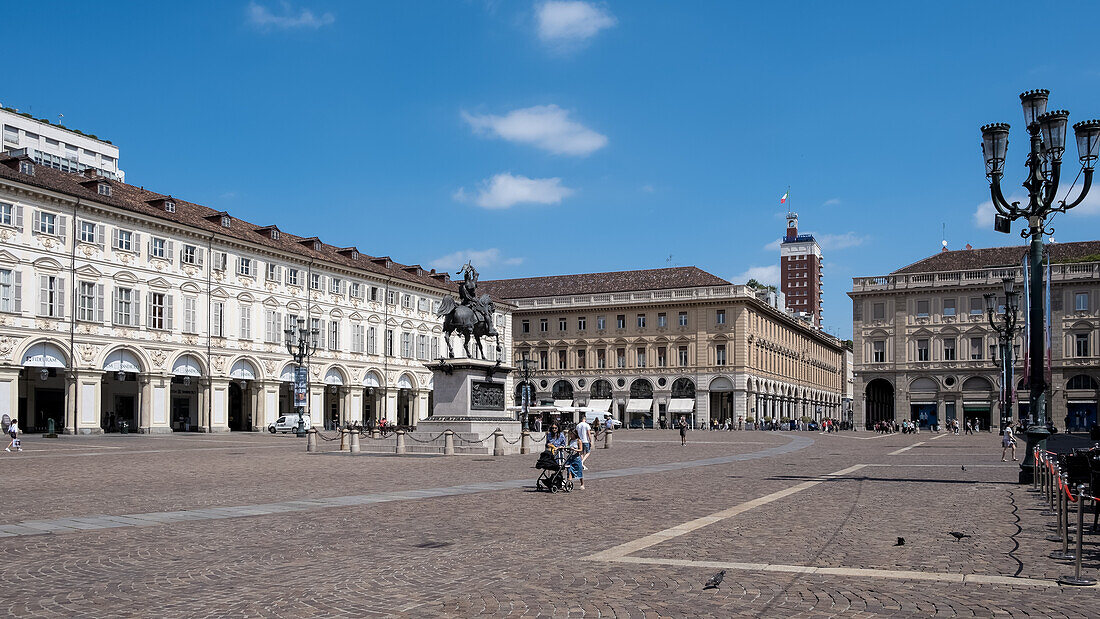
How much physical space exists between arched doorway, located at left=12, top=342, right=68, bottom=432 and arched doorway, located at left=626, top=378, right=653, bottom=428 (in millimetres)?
54138

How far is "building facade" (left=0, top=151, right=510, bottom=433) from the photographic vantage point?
167 ft

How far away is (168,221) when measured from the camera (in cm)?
5800

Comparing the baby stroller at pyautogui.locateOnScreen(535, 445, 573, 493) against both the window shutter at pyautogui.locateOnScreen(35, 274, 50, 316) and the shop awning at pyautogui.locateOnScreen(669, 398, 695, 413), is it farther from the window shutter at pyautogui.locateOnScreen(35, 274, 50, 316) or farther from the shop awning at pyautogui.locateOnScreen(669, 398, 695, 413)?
the shop awning at pyautogui.locateOnScreen(669, 398, 695, 413)

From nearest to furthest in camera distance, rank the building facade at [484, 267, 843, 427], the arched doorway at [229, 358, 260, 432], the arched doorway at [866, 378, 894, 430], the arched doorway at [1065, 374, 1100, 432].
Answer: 1. the arched doorway at [229, 358, 260, 432]
2. the arched doorway at [1065, 374, 1100, 432]
3. the building facade at [484, 267, 843, 427]
4. the arched doorway at [866, 378, 894, 430]

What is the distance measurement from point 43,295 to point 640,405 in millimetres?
58520

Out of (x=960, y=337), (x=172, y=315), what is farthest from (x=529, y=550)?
(x=960, y=337)

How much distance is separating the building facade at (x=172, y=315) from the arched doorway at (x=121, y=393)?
0.32 feet

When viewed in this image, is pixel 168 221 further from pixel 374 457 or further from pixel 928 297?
pixel 928 297

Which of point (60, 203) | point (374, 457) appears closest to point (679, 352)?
point (60, 203)

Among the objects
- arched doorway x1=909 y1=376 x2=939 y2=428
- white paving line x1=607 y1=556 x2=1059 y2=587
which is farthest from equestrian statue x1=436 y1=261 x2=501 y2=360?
arched doorway x1=909 y1=376 x2=939 y2=428

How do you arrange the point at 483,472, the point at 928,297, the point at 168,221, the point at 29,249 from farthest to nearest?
the point at 928,297
the point at 168,221
the point at 29,249
the point at 483,472

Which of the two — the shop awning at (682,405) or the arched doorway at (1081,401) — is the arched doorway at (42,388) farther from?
the arched doorway at (1081,401)

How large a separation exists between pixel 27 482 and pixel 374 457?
12484mm

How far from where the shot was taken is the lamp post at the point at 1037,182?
20.0 metres
